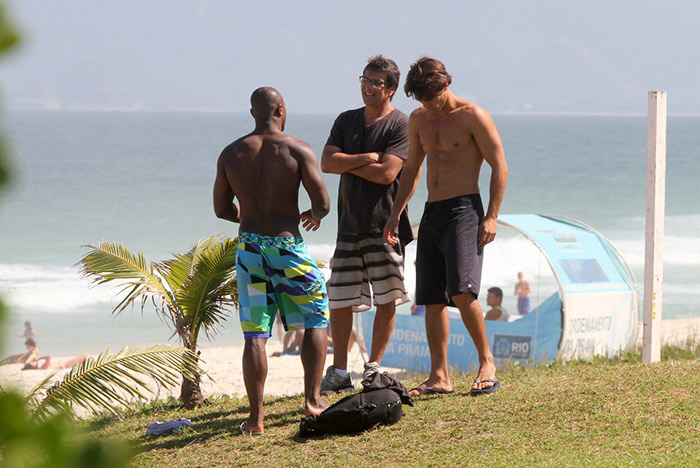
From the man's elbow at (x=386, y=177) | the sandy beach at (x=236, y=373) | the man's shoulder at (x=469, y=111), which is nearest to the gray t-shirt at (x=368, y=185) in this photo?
the man's elbow at (x=386, y=177)

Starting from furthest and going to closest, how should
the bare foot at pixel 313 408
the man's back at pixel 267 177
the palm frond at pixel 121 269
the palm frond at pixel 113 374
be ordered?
the palm frond at pixel 121 269 < the palm frond at pixel 113 374 < the bare foot at pixel 313 408 < the man's back at pixel 267 177

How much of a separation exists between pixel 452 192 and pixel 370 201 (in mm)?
529

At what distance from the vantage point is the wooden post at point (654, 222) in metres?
6.75

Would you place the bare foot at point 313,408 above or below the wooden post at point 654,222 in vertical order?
below

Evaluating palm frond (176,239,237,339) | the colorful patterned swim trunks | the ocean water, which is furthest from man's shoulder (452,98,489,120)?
the ocean water

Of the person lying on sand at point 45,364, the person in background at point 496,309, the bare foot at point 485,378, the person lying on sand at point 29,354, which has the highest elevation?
the person in background at point 496,309

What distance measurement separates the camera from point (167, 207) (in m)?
50.8

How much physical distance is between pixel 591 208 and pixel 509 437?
1899 inches

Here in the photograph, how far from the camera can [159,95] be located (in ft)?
621

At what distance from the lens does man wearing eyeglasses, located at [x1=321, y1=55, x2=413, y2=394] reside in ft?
17.8

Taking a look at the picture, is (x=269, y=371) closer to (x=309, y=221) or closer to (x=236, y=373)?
(x=236, y=373)

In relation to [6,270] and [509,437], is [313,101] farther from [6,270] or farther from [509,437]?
[509,437]

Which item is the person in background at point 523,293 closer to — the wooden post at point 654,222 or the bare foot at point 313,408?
the wooden post at point 654,222

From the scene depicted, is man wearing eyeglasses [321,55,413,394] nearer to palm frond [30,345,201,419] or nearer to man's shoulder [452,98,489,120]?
man's shoulder [452,98,489,120]
